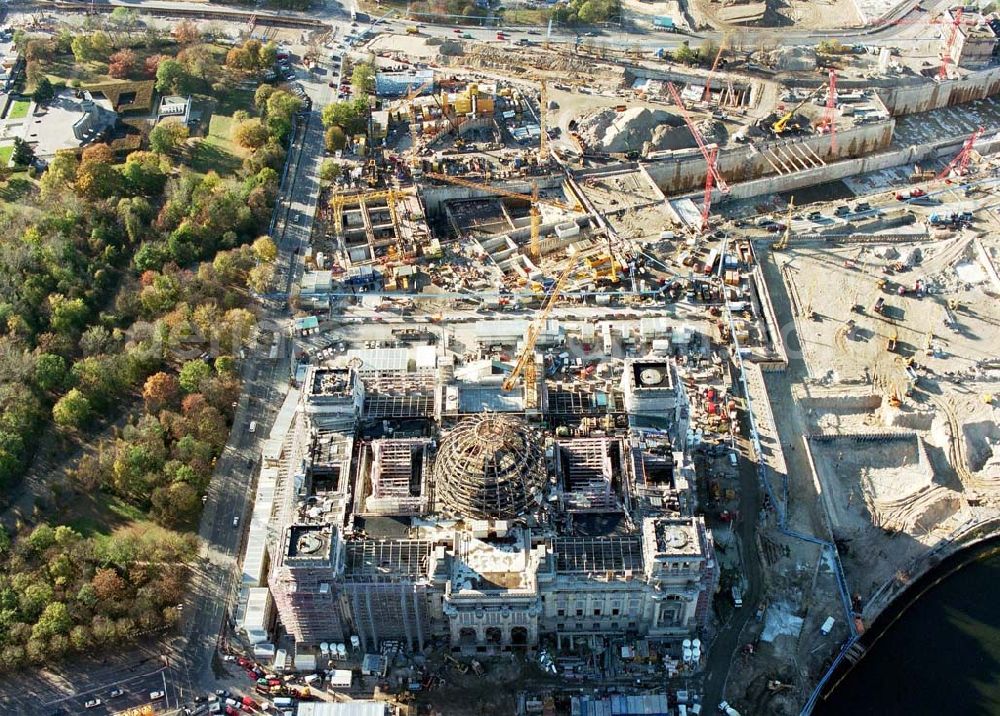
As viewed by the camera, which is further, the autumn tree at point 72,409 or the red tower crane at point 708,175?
the red tower crane at point 708,175

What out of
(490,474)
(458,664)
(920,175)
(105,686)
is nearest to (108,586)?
(105,686)

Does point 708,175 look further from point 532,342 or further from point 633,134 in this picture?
point 532,342

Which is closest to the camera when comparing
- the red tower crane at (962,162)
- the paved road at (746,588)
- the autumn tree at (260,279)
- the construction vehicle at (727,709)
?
the construction vehicle at (727,709)

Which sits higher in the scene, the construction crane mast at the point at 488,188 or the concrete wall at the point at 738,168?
the concrete wall at the point at 738,168

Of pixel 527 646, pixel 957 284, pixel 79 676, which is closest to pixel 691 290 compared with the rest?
pixel 957 284

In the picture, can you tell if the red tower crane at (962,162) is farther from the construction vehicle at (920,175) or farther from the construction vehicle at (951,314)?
the construction vehicle at (951,314)

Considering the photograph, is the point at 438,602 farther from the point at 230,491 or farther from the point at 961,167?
the point at 961,167

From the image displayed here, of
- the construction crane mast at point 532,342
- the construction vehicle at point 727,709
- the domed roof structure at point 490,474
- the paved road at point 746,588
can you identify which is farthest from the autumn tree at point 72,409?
the construction vehicle at point 727,709

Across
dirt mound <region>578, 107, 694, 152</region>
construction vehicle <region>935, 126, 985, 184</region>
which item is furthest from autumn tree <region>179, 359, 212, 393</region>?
construction vehicle <region>935, 126, 985, 184</region>
